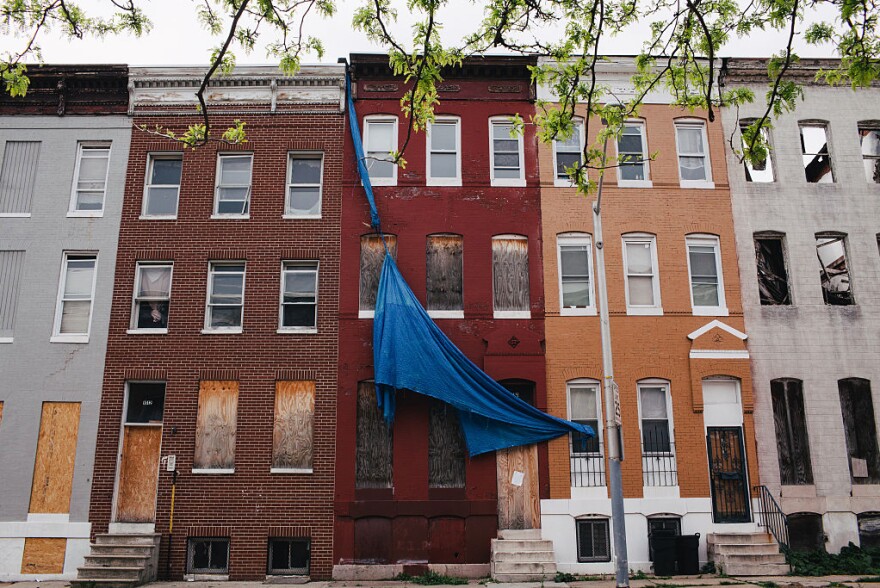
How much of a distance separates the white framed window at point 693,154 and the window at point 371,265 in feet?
25.9

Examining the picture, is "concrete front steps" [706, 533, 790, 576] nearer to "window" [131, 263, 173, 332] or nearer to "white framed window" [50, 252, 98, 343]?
"window" [131, 263, 173, 332]

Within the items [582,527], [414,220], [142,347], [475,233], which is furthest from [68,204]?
[582,527]

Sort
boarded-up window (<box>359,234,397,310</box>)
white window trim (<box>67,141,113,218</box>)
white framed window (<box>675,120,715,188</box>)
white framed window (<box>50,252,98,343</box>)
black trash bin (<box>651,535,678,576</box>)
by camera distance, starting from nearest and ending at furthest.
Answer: black trash bin (<box>651,535,678,576</box>) < white framed window (<box>50,252,98,343</box>) < boarded-up window (<box>359,234,397,310</box>) < white window trim (<box>67,141,113,218</box>) < white framed window (<box>675,120,715,188</box>)

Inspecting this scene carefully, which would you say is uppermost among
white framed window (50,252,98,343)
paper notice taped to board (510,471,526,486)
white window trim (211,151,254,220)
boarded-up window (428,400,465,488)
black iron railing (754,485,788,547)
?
white window trim (211,151,254,220)

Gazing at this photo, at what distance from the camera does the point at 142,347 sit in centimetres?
1683

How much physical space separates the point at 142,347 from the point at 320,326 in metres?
4.43

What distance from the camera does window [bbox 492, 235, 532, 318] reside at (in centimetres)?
1711

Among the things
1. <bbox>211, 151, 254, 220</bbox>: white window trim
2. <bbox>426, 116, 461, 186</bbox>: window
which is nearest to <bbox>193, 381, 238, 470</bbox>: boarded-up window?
<bbox>211, 151, 254, 220</bbox>: white window trim

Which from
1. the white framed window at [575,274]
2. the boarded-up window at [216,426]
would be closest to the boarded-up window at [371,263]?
the boarded-up window at [216,426]

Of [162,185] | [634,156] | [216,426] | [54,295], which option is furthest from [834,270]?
[54,295]

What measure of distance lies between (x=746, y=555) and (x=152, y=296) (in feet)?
50.5

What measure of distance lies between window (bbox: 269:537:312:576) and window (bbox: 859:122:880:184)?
1747cm

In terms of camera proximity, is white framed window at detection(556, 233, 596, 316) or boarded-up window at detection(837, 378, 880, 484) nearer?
boarded-up window at detection(837, 378, 880, 484)

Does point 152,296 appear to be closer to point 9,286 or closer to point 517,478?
point 9,286
